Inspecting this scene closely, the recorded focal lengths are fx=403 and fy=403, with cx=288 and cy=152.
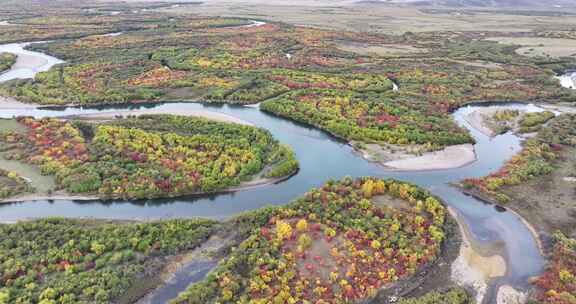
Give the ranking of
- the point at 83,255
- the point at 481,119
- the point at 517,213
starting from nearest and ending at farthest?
the point at 83,255 < the point at 517,213 < the point at 481,119

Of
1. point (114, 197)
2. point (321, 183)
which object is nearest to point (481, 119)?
point (321, 183)

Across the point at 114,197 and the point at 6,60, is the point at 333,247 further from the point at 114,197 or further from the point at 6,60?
the point at 6,60

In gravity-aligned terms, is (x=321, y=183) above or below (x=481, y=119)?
below

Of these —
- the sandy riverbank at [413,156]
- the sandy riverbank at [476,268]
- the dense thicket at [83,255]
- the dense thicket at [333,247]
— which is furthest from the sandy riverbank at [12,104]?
the sandy riverbank at [476,268]

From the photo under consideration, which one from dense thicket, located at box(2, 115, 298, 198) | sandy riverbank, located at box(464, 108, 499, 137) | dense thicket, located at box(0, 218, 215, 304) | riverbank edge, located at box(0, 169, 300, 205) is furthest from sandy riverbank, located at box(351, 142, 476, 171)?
dense thicket, located at box(0, 218, 215, 304)

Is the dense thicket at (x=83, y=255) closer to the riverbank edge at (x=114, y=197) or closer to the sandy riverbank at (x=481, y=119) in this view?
the riverbank edge at (x=114, y=197)

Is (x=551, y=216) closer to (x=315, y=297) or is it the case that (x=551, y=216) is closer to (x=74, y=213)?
(x=315, y=297)

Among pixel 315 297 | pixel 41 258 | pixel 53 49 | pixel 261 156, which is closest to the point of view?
pixel 315 297

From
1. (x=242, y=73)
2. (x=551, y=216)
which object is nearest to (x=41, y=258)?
(x=551, y=216)

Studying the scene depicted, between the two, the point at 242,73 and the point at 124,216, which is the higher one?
the point at 242,73
